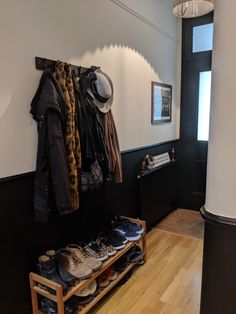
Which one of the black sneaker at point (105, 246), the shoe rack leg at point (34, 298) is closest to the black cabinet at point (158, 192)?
the black sneaker at point (105, 246)

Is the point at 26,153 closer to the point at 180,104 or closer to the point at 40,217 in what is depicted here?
the point at 40,217

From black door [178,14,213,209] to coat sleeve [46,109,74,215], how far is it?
2.46 metres

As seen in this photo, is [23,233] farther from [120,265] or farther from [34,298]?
[120,265]

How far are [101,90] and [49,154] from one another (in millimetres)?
699

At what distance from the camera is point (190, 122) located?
11.8ft

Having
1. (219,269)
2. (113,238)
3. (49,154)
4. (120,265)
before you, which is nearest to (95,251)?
(113,238)

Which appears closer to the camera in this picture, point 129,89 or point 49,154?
point 49,154

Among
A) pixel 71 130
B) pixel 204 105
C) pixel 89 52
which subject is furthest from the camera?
pixel 204 105

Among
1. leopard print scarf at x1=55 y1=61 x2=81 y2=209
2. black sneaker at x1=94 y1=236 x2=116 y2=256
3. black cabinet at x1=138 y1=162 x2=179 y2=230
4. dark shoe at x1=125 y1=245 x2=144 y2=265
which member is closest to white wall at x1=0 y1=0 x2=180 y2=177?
leopard print scarf at x1=55 y1=61 x2=81 y2=209

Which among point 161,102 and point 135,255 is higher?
point 161,102

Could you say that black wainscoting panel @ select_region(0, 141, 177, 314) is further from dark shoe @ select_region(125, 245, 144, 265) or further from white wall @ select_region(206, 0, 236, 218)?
white wall @ select_region(206, 0, 236, 218)

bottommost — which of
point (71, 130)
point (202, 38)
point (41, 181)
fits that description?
point (41, 181)

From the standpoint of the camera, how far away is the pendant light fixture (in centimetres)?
198

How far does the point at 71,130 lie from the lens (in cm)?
167
